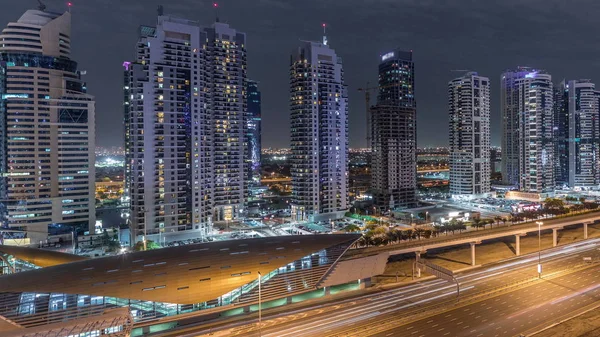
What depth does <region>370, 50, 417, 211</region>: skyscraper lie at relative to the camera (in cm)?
12575

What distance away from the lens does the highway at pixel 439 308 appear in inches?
1578

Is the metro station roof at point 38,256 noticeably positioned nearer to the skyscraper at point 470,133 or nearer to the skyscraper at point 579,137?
the skyscraper at point 470,133

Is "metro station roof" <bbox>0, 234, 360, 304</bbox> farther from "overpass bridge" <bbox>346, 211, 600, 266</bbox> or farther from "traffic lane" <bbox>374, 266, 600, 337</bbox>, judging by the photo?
"traffic lane" <bbox>374, 266, 600, 337</bbox>

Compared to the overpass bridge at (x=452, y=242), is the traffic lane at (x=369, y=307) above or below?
below

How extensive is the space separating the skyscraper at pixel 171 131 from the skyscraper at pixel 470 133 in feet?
315

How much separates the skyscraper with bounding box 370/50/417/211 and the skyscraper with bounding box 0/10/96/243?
85.1 metres

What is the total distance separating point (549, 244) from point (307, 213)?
56.9 metres

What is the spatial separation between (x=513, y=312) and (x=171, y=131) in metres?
73.0

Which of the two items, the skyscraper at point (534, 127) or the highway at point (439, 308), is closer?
the highway at point (439, 308)

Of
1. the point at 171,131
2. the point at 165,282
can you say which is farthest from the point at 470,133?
the point at 165,282

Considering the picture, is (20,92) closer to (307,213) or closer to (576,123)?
(307,213)

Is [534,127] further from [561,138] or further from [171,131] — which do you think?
[171,131]

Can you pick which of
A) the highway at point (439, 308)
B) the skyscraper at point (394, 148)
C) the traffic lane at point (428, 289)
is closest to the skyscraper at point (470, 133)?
the skyscraper at point (394, 148)

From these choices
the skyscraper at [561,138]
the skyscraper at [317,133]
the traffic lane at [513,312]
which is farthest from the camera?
the skyscraper at [561,138]
